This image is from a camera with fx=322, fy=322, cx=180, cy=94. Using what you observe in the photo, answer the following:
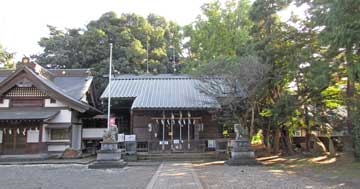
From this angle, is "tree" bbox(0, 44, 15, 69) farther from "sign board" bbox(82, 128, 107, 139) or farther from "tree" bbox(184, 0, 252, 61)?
"tree" bbox(184, 0, 252, 61)

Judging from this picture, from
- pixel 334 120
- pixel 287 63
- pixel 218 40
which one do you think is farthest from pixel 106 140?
pixel 218 40

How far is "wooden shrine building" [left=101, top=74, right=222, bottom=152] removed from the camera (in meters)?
21.3

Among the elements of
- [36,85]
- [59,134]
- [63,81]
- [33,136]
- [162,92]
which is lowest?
[33,136]

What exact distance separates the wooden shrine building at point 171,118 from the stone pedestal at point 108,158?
15.2ft

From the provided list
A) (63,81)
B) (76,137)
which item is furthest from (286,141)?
(63,81)

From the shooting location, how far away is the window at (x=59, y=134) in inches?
904

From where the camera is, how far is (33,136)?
73.0 ft

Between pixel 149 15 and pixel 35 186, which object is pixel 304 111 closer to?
pixel 35 186

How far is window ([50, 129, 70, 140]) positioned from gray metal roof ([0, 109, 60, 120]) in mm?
1457

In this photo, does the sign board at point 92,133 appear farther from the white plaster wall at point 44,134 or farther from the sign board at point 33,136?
the sign board at point 33,136

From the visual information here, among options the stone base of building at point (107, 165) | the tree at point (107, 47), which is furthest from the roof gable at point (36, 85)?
the tree at point (107, 47)

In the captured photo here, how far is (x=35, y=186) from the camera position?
392 inches

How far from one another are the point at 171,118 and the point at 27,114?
9787 millimetres

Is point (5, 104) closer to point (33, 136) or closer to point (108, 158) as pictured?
point (33, 136)
